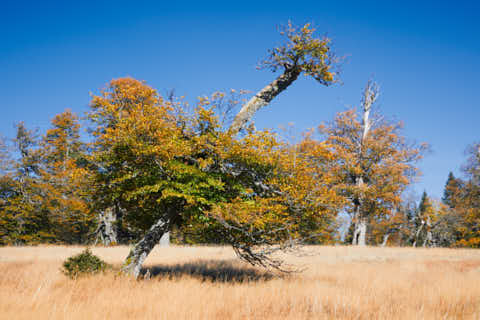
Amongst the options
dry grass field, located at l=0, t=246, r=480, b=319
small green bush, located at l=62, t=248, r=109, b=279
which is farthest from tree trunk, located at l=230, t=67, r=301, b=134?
small green bush, located at l=62, t=248, r=109, b=279

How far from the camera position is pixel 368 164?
77.5 feet

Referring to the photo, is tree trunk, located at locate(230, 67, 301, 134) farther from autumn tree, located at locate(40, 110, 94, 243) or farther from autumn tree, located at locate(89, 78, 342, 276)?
autumn tree, located at locate(40, 110, 94, 243)

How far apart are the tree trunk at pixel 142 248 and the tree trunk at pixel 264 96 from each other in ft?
12.2

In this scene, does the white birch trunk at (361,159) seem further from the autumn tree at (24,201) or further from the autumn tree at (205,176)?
the autumn tree at (24,201)

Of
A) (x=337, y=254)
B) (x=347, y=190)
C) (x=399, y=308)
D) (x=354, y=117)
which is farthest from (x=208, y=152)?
(x=354, y=117)

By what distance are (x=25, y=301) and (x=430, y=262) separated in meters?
16.0

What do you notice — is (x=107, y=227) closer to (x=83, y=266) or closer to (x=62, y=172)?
(x=62, y=172)

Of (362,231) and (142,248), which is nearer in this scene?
(142,248)

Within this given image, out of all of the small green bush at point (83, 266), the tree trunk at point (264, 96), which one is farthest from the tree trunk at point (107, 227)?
the tree trunk at point (264, 96)

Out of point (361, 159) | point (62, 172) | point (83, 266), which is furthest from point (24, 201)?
point (361, 159)

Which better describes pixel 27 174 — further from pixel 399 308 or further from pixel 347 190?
pixel 399 308

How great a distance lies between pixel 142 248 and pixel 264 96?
20.1 feet

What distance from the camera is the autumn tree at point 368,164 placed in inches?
896

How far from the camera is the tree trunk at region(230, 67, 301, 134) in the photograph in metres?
9.53
